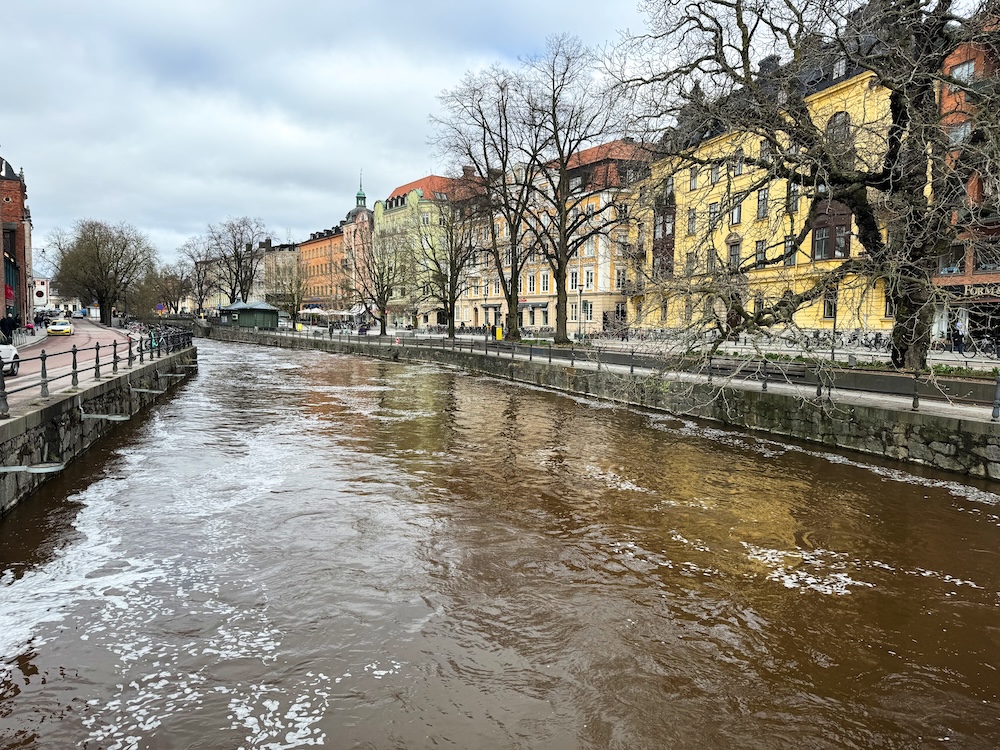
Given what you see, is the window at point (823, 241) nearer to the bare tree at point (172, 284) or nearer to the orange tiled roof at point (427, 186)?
the orange tiled roof at point (427, 186)

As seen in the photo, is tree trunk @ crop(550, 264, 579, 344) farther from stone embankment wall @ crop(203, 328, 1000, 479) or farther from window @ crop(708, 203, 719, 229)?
window @ crop(708, 203, 719, 229)

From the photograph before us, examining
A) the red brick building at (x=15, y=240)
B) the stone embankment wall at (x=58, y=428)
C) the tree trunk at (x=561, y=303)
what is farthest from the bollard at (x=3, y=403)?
the red brick building at (x=15, y=240)

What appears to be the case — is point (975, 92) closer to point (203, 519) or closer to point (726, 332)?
point (726, 332)

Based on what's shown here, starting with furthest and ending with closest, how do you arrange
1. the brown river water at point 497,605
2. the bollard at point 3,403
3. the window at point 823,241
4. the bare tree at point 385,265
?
the bare tree at point 385,265 < the window at point 823,241 < the bollard at point 3,403 < the brown river water at point 497,605

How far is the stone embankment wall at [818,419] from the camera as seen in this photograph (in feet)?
39.3

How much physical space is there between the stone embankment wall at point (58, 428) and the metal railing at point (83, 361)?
34cm

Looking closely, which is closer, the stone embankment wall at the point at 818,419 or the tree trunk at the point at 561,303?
the stone embankment wall at the point at 818,419

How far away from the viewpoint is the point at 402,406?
70.5 feet

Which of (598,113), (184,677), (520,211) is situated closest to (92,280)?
(520,211)

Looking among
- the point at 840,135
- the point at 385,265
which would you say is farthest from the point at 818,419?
the point at 385,265

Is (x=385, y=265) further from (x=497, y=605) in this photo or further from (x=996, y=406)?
(x=497, y=605)

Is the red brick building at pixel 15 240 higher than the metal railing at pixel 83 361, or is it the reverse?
the red brick building at pixel 15 240

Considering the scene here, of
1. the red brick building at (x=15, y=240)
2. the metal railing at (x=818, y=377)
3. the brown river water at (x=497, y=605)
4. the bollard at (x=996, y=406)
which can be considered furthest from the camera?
the red brick building at (x=15, y=240)

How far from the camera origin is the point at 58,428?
11695 mm
